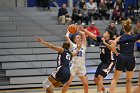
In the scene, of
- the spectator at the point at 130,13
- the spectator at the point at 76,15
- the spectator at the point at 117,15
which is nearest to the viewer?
the spectator at the point at 76,15

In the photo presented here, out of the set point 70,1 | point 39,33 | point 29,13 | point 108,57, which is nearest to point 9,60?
point 39,33

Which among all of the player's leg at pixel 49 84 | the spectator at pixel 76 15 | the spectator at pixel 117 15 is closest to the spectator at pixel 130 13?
the spectator at pixel 117 15

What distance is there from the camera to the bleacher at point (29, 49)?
13.8 meters

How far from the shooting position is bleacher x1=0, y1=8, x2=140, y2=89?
45.4 feet

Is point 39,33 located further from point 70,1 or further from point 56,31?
point 70,1

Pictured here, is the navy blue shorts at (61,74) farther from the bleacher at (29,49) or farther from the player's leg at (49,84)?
the bleacher at (29,49)

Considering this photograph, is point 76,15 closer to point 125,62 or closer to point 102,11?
point 102,11

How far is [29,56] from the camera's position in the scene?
48.7 ft

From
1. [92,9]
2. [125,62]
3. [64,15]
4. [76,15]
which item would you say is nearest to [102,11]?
[92,9]

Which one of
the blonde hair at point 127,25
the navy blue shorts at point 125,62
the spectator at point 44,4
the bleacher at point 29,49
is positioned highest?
the blonde hair at point 127,25

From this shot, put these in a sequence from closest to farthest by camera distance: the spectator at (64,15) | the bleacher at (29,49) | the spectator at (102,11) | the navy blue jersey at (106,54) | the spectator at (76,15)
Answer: the navy blue jersey at (106,54), the bleacher at (29,49), the spectator at (76,15), the spectator at (64,15), the spectator at (102,11)

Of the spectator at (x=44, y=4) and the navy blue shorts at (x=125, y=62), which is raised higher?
the spectator at (x=44, y=4)

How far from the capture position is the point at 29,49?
15.2 m

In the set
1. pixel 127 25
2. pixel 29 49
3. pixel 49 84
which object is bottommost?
pixel 29 49
